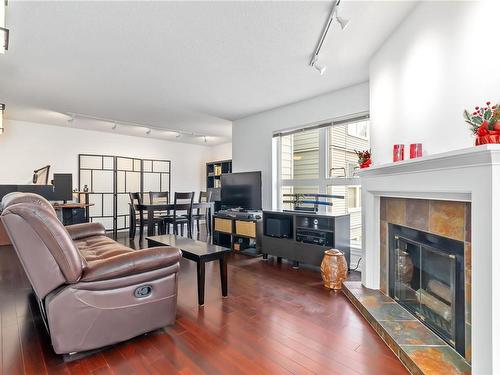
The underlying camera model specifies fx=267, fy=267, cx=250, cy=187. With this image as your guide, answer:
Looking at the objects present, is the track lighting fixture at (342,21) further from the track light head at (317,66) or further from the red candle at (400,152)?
the red candle at (400,152)

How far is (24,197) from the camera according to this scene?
5.24 feet

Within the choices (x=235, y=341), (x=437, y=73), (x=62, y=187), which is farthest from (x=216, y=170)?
(x=437, y=73)

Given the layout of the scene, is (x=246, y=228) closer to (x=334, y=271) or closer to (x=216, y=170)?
(x=334, y=271)

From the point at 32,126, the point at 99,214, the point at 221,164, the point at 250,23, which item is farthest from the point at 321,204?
the point at 32,126

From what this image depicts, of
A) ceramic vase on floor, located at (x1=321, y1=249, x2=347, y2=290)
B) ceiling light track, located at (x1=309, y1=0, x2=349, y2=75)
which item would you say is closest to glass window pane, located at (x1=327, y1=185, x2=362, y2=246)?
ceramic vase on floor, located at (x1=321, y1=249, x2=347, y2=290)

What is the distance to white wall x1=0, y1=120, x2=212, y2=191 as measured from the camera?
5266 millimetres

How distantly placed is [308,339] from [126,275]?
1.37 metres

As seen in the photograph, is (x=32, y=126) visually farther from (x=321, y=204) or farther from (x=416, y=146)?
(x=416, y=146)

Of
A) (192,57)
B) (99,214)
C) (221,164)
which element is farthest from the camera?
(221,164)

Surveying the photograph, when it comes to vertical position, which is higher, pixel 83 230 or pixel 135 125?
pixel 135 125

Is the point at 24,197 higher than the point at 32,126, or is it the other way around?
the point at 32,126

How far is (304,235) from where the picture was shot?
141 inches

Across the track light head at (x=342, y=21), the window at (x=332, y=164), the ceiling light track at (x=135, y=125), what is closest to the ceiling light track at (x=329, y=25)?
the track light head at (x=342, y=21)

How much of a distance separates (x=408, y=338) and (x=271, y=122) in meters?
3.68
